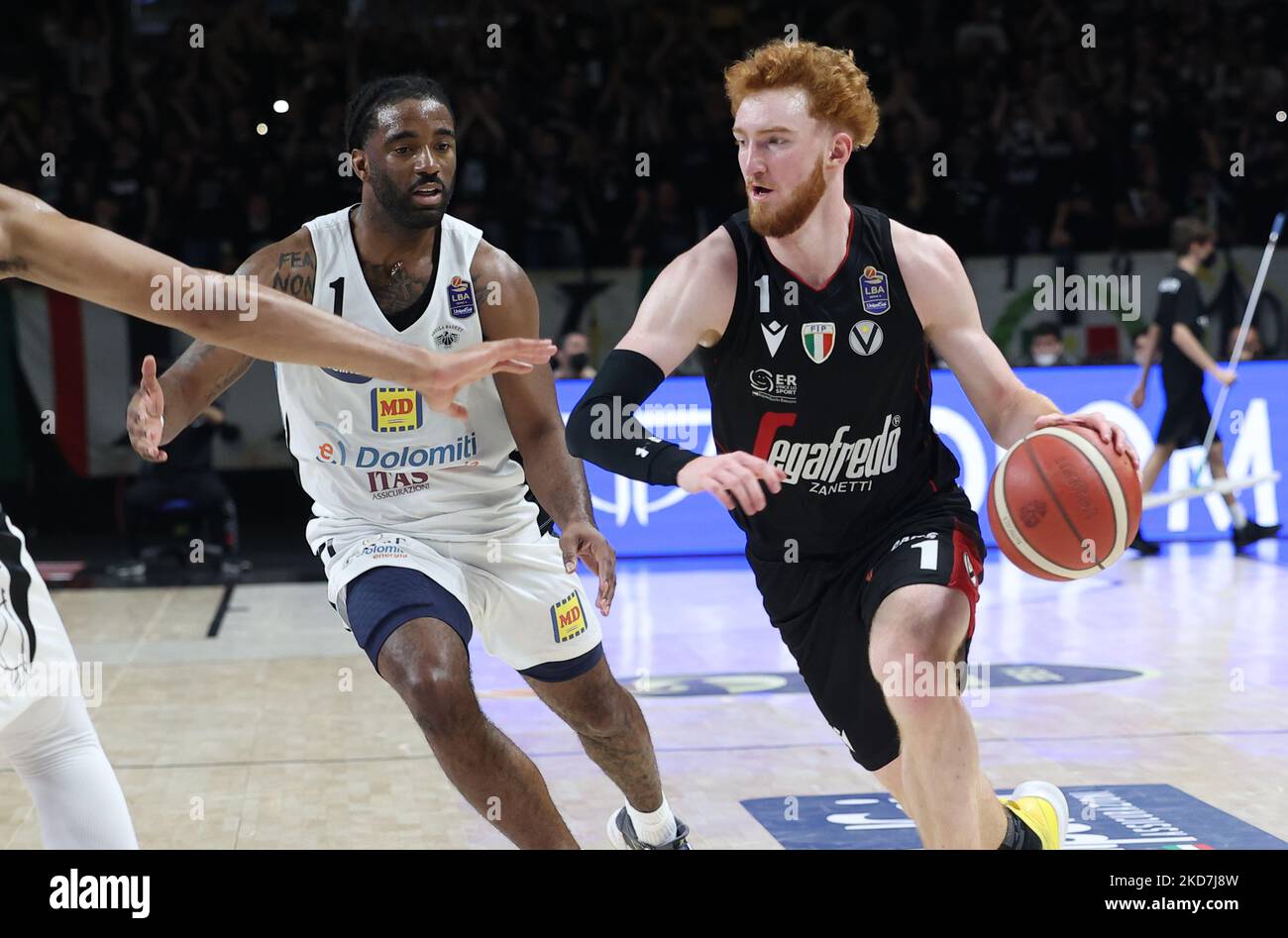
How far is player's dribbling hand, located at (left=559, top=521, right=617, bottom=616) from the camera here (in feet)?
12.7

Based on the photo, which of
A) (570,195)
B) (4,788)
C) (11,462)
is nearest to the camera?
(4,788)

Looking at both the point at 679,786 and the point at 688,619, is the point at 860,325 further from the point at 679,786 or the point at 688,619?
the point at 688,619

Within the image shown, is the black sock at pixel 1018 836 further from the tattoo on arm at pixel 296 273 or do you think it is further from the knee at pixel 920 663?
the tattoo on arm at pixel 296 273

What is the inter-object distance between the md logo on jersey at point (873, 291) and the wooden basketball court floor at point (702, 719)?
1668 mm

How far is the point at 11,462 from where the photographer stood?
1220 centimetres

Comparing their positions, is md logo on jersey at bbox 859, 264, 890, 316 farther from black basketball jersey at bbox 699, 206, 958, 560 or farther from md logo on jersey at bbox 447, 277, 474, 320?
md logo on jersey at bbox 447, 277, 474, 320

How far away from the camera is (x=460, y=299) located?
13.9 ft

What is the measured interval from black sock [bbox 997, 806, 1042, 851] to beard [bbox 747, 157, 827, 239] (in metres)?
1.56

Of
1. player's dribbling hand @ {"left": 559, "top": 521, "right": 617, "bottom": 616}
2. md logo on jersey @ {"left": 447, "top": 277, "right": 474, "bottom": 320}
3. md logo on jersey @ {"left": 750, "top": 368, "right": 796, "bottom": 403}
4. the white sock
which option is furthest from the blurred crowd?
md logo on jersey @ {"left": 750, "top": 368, "right": 796, "bottom": 403}

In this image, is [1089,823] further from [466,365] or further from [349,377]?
[466,365]

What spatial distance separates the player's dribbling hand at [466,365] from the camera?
9.82 ft
